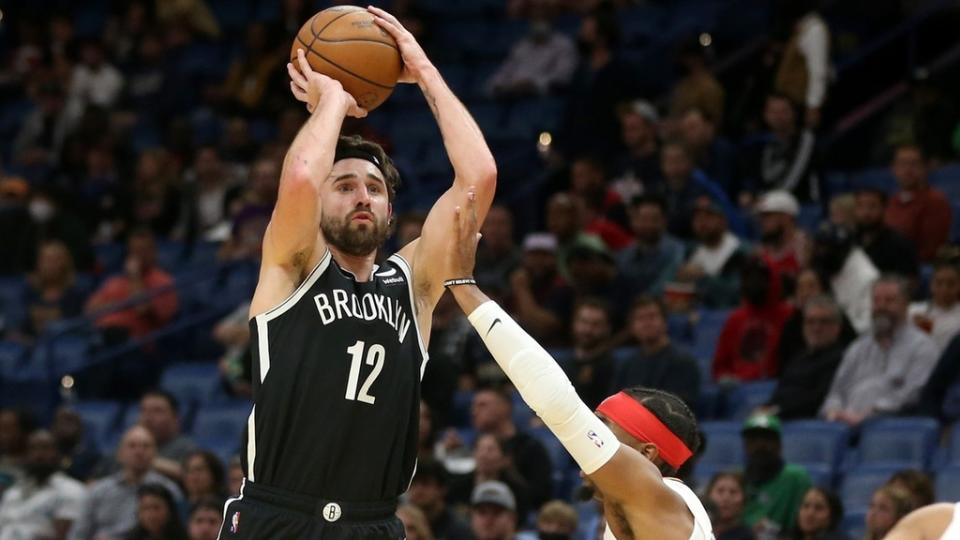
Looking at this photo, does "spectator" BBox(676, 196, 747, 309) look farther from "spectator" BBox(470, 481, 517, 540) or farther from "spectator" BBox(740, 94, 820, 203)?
"spectator" BBox(470, 481, 517, 540)

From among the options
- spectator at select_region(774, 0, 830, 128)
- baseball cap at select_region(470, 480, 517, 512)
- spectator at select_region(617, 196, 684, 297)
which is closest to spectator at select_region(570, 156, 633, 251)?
spectator at select_region(617, 196, 684, 297)

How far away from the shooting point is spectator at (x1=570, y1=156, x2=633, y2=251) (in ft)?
47.6

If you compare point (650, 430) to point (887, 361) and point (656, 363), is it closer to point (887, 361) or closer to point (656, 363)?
point (887, 361)

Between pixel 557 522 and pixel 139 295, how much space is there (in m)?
6.26

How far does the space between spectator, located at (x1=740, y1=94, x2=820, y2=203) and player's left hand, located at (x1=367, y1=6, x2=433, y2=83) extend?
7.87 metres

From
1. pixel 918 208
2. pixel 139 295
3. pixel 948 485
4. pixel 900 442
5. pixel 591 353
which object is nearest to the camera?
pixel 948 485

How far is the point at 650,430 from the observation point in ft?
19.9

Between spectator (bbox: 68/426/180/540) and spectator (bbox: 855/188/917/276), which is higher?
spectator (bbox: 855/188/917/276)

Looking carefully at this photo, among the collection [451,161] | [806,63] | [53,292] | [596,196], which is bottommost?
[451,161]

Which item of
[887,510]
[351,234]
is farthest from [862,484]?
[351,234]

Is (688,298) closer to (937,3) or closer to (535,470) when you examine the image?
(535,470)

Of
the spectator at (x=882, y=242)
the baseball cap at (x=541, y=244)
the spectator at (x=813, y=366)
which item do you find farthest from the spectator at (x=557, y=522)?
the baseball cap at (x=541, y=244)

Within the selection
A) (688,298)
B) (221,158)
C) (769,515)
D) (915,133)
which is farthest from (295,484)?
(221,158)

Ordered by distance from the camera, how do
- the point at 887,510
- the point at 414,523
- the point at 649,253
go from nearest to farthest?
the point at 887,510 → the point at 414,523 → the point at 649,253
